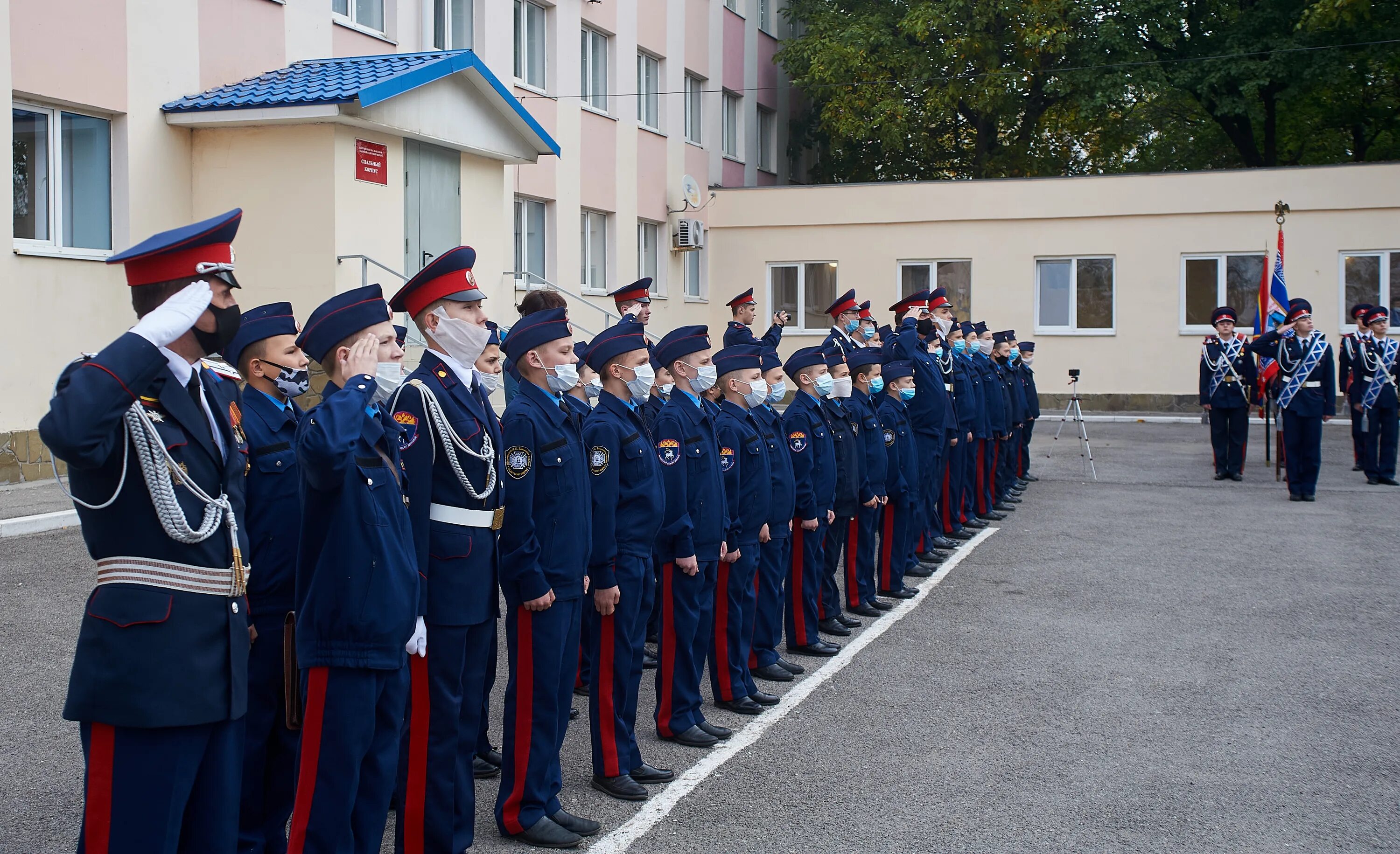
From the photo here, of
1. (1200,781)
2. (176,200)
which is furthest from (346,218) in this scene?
(1200,781)

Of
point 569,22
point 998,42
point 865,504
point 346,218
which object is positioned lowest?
point 865,504

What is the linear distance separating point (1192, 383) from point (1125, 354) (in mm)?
1417

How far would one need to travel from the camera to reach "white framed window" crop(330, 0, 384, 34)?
15724 mm

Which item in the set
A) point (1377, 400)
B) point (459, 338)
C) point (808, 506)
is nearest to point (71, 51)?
point (808, 506)

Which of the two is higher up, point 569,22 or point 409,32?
point 569,22

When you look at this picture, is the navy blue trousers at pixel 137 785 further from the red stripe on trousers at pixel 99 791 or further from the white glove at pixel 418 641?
the white glove at pixel 418 641

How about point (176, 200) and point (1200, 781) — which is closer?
point (1200, 781)

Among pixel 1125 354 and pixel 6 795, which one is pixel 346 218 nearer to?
pixel 6 795

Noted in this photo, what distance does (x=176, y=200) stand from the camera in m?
13.0

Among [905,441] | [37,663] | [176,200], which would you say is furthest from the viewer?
[176,200]

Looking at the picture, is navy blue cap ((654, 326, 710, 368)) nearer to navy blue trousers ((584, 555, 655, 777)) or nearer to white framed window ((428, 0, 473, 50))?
navy blue trousers ((584, 555, 655, 777))

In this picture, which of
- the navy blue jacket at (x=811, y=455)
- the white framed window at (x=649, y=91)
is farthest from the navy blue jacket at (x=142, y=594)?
the white framed window at (x=649, y=91)

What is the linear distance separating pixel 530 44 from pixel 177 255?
18535 mm

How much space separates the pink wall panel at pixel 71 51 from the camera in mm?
11234
